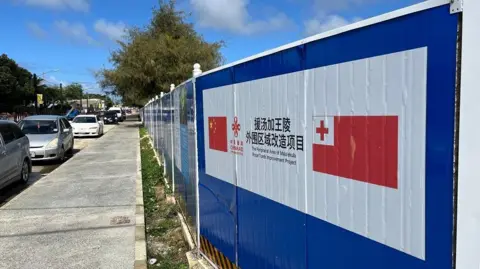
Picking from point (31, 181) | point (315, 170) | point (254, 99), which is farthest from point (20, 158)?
point (315, 170)

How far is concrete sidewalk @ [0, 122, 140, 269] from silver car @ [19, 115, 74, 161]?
322 centimetres

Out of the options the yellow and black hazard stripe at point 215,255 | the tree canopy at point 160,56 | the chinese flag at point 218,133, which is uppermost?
the tree canopy at point 160,56

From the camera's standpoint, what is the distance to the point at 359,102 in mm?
2191

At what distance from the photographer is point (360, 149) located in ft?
7.22

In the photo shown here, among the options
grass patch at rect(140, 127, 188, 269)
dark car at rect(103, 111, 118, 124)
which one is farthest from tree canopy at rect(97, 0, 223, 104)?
grass patch at rect(140, 127, 188, 269)

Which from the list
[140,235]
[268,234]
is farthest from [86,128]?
[268,234]

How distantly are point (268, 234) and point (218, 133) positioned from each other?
54.6 inches

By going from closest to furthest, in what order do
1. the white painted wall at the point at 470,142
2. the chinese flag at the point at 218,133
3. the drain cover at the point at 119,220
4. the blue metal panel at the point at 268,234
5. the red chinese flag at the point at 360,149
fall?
1. the white painted wall at the point at 470,142
2. the red chinese flag at the point at 360,149
3. the blue metal panel at the point at 268,234
4. the chinese flag at the point at 218,133
5. the drain cover at the point at 119,220

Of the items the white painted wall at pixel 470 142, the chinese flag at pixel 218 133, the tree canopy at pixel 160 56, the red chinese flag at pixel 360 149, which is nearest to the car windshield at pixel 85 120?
the tree canopy at pixel 160 56

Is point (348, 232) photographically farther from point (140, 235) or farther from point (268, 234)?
point (140, 235)

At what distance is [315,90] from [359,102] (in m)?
0.42

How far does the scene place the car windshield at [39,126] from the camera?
16.3 m

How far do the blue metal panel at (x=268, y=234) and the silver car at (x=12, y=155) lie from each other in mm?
7611

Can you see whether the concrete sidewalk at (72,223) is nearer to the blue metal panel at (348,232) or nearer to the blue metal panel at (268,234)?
the blue metal panel at (268,234)
